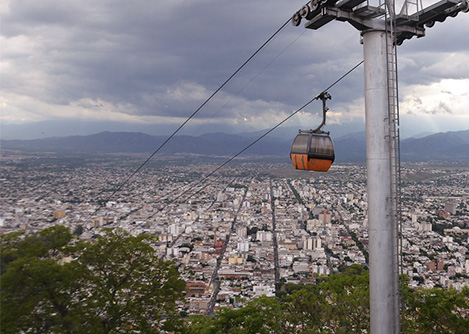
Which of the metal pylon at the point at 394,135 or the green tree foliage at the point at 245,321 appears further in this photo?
the green tree foliage at the point at 245,321

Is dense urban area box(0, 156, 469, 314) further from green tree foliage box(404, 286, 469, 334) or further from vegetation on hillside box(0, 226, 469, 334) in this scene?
green tree foliage box(404, 286, 469, 334)

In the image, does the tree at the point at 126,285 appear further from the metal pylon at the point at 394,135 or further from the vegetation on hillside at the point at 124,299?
the metal pylon at the point at 394,135

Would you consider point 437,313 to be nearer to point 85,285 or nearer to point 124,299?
point 124,299

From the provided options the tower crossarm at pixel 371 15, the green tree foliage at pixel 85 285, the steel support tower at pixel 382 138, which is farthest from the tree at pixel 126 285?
the tower crossarm at pixel 371 15

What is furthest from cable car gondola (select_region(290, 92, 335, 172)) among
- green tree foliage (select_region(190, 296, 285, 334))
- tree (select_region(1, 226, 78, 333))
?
green tree foliage (select_region(190, 296, 285, 334))

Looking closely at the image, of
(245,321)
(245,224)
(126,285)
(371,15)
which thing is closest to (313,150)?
(371,15)

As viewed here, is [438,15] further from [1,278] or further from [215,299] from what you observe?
[215,299]
